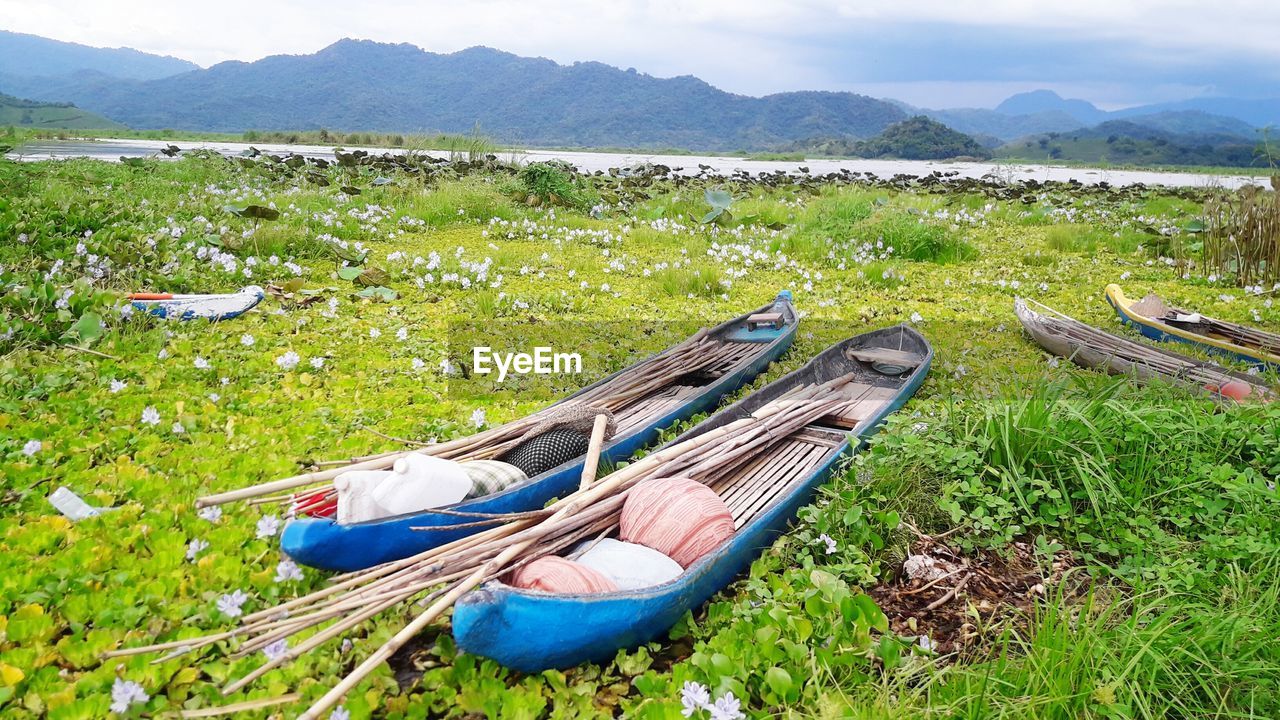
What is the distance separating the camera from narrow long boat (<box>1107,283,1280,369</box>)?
6.16 m

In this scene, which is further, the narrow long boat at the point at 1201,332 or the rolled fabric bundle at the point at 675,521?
the narrow long boat at the point at 1201,332

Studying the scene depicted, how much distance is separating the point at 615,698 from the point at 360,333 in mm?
5151

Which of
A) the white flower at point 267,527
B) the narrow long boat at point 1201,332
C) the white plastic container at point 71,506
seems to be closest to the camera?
the white flower at point 267,527

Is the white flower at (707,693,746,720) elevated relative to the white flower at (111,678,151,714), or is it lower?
elevated

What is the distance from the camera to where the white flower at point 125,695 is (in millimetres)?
2312

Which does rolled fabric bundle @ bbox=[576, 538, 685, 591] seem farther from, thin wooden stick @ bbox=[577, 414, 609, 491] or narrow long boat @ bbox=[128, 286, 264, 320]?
narrow long boat @ bbox=[128, 286, 264, 320]

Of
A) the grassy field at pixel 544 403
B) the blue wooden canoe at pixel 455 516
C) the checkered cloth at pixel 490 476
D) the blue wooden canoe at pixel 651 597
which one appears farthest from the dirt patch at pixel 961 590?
the checkered cloth at pixel 490 476

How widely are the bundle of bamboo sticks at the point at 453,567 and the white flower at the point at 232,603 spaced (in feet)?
0.14

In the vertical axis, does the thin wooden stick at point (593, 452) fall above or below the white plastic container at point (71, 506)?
above

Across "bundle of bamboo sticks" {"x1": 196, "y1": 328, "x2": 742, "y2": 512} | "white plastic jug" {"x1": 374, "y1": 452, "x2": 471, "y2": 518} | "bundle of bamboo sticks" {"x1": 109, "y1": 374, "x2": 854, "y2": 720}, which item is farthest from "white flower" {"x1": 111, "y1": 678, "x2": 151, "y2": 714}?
"white plastic jug" {"x1": 374, "y1": 452, "x2": 471, "y2": 518}

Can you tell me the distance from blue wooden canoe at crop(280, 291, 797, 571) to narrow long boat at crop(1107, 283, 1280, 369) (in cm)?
424

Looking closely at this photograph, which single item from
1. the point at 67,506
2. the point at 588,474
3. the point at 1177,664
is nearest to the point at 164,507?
the point at 67,506

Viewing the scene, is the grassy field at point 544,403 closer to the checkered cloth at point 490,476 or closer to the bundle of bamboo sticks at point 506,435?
the bundle of bamboo sticks at point 506,435

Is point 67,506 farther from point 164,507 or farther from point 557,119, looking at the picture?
point 557,119
